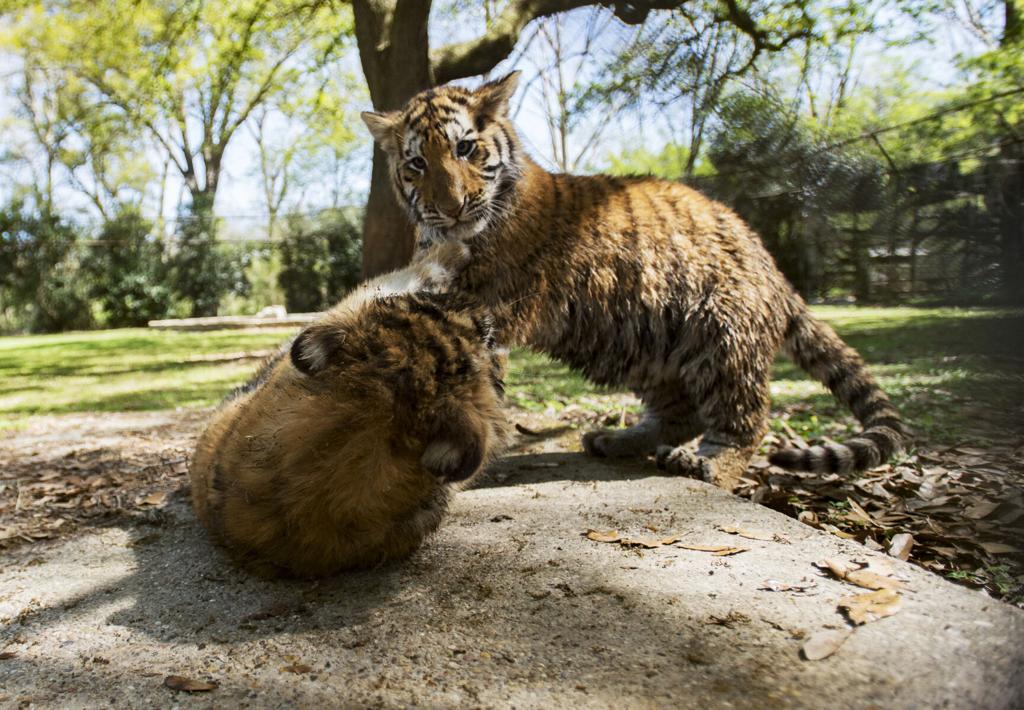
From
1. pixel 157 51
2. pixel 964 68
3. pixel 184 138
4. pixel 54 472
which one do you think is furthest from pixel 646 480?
pixel 184 138

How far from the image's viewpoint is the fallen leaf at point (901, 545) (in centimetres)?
255

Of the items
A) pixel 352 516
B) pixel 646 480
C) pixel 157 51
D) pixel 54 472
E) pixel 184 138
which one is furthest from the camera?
pixel 184 138

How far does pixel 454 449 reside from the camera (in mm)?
1961

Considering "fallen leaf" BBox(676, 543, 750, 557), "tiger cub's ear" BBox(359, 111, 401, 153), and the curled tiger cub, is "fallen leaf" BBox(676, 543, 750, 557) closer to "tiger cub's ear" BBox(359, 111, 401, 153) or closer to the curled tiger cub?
the curled tiger cub

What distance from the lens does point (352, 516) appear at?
7.09 feet

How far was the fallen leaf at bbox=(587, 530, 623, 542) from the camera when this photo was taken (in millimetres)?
2605

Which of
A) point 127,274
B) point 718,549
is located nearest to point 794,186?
point 718,549

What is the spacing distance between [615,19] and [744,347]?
143 inches

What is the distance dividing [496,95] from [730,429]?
2320 millimetres

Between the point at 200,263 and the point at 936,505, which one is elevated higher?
the point at 200,263

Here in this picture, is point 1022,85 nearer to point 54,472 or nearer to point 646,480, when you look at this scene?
point 646,480

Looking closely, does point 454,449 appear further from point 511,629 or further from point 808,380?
point 808,380

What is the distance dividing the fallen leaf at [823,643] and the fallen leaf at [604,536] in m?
0.95

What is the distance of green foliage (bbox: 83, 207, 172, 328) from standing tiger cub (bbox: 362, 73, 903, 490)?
67.0ft
